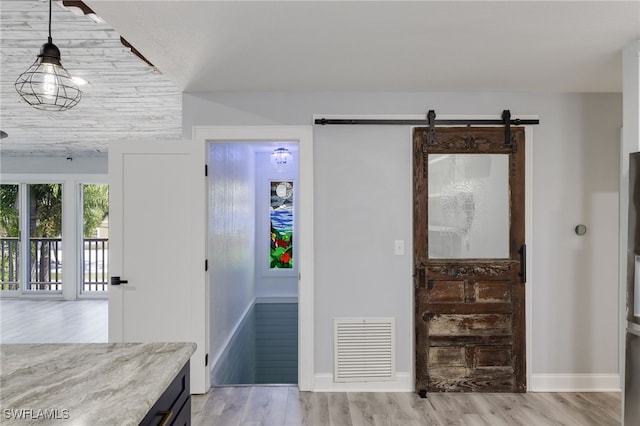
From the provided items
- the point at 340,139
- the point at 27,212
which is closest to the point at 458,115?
the point at 340,139

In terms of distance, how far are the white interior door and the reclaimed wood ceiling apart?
29.0 inches

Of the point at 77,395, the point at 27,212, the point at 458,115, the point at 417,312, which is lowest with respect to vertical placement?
the point at 417,312

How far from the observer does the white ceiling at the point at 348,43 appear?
1891 mm

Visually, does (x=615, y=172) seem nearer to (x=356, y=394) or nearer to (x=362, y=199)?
(x=362, y=199)

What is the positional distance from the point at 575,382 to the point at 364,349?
1.83 meters

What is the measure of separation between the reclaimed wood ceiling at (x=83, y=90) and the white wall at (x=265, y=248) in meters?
1.56

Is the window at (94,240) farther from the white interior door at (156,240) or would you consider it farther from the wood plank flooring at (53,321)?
the white interior door at (156,240)

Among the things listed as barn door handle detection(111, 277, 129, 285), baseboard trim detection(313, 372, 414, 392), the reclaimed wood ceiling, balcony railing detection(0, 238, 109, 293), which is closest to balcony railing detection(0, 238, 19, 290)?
balcony railing detection(0, 238, 109, 293)

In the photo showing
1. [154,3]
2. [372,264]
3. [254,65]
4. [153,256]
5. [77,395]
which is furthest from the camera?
[372,264]

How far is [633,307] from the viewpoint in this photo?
214 cm

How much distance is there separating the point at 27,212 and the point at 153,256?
579 cm

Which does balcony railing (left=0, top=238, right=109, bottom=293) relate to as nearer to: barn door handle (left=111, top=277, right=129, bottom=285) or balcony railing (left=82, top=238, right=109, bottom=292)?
balcony railing (left=82, top=238, right=109, bottom=292)

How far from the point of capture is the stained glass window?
669 centimetres

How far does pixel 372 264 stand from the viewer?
3.28 m
